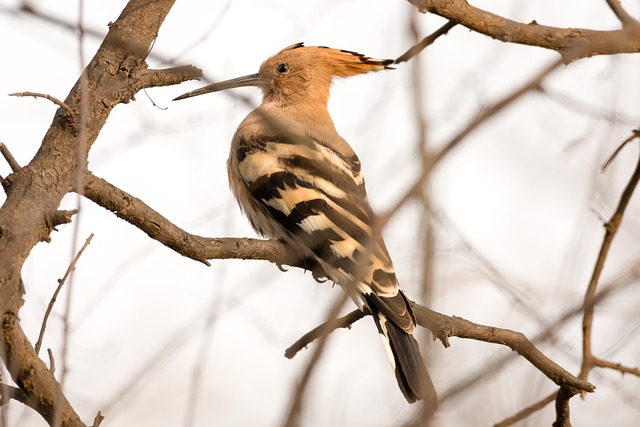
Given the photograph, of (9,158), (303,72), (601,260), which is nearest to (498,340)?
(601,260)

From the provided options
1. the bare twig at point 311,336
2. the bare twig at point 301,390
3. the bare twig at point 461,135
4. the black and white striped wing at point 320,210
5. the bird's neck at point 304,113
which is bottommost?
the bare twig at point 301,390

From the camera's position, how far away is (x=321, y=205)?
8.88 feet

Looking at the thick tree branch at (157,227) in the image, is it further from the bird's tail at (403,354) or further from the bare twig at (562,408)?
the bare twig at (562,408)

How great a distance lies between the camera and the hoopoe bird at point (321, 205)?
2.41m

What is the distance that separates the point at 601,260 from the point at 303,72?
1758 mm

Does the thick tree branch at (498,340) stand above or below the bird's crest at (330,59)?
below

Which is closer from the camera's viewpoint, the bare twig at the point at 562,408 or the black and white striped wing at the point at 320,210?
the bare twig at the point at 562,408

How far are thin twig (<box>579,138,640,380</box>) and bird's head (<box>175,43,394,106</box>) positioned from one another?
4.88ft

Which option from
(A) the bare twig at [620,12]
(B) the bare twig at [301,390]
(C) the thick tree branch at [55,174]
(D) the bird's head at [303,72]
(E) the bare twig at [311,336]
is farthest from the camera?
(D) the bird's head at [303,72]

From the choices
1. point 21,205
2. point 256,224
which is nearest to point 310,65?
point 256,224

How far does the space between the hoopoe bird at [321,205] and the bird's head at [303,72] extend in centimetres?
3

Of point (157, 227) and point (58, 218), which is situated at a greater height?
point (157, 227)

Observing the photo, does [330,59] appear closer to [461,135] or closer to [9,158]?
[9,158]

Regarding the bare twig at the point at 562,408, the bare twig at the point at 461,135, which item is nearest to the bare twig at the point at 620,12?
the bare twig at the point at 562,408
